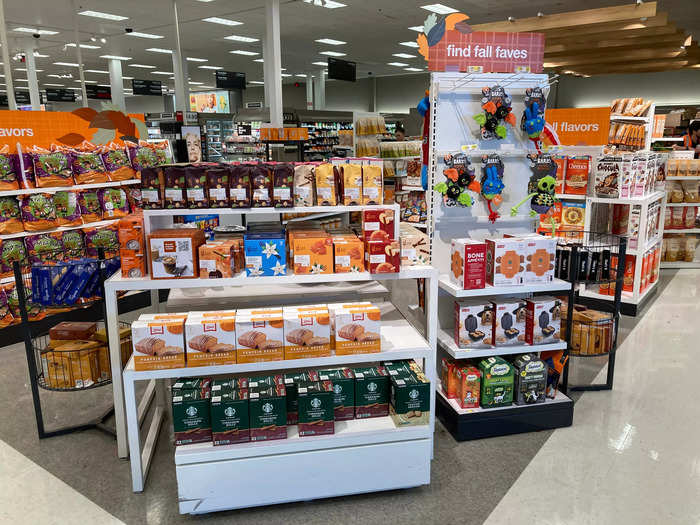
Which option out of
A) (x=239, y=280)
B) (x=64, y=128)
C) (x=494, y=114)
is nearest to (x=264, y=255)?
(x=239, y=280)

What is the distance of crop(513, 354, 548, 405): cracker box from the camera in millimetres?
3277

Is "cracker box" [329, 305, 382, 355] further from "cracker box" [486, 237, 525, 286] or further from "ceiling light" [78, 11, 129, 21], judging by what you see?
"ceiling light" [78, 11, 129, 21]

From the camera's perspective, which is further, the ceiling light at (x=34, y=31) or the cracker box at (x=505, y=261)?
the ceiling light at (x=34, y=31)

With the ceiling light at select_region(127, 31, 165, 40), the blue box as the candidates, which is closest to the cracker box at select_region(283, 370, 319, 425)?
the blue box

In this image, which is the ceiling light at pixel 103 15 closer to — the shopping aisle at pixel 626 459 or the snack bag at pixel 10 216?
the snack bag at pixel 10 216

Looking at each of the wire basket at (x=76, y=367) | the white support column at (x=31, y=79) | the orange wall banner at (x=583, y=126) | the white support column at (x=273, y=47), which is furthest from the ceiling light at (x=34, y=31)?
the orange wall banner at (x=583, y=126)

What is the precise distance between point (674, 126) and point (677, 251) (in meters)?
4.23

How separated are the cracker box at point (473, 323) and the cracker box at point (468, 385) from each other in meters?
0.16

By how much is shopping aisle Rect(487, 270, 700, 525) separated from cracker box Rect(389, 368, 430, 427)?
0.60 metres

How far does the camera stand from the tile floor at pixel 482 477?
262 cm

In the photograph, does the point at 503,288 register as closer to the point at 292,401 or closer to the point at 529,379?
the point at 529,379

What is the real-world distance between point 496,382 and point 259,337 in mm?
1533

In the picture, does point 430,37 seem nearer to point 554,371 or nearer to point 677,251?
point 554,371

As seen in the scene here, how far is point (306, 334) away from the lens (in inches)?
107
